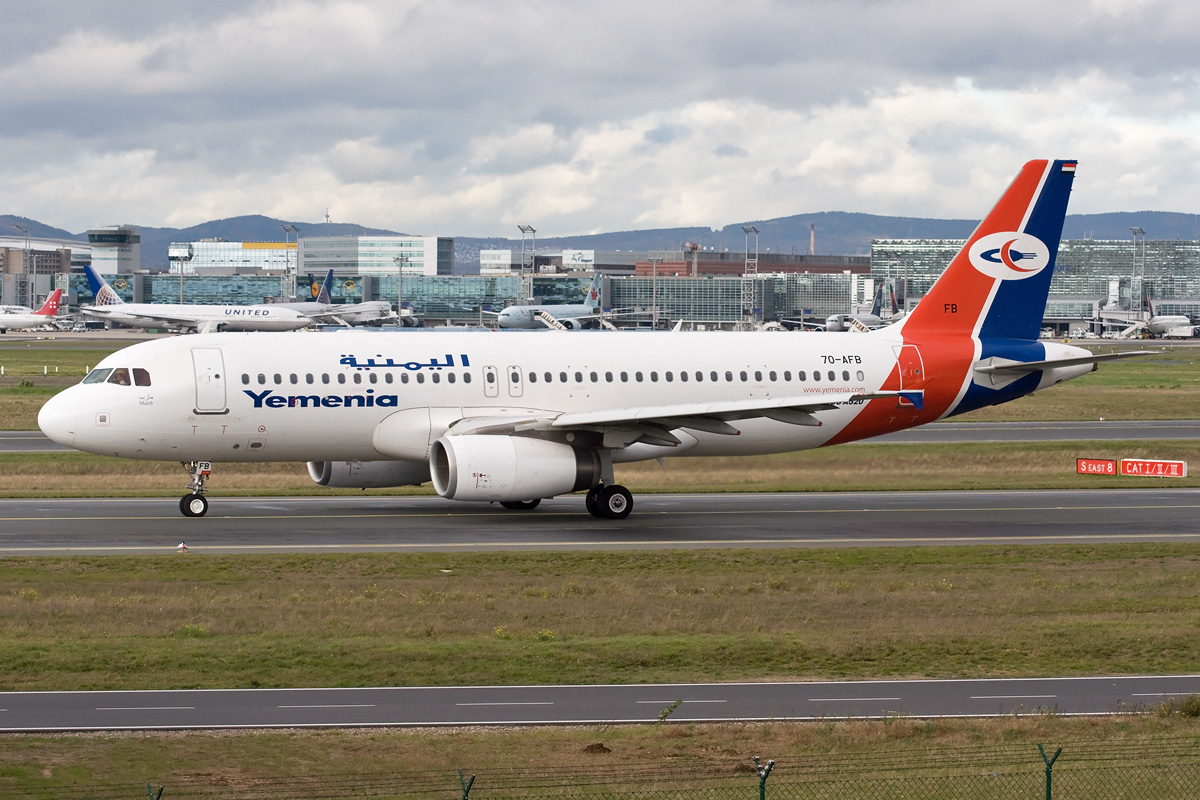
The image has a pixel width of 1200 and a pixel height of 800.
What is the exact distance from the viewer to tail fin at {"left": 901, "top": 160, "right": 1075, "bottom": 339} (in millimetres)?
45125

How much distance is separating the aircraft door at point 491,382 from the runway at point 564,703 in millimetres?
19516

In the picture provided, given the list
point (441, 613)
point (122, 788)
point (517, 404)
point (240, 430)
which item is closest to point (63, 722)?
point (122, 788)

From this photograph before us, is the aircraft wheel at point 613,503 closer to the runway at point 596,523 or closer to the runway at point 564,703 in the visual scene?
the runway at point 596,523

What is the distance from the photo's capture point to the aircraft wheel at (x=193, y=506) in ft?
129

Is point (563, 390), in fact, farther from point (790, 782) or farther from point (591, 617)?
point (790, 782)

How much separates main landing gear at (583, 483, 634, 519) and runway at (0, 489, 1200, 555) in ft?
1.48

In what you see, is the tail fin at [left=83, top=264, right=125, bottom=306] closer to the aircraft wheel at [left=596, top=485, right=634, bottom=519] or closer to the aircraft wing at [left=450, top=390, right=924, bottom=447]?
the aircraft wing at [left=450, top=390, right=924, bottom=447]

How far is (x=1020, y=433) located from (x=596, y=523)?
32.8 m

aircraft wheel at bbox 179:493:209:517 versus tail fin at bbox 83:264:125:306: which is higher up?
tail fin at bbox 83:264:125:306

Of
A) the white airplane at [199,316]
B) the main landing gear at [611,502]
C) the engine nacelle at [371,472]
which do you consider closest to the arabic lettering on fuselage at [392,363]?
the engine nacelle at [371,472]

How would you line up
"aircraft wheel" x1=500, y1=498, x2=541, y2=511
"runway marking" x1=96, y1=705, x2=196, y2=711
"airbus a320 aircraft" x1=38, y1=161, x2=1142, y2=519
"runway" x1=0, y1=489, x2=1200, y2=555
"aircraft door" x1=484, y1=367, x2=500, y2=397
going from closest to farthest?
"runway marking" x1=96, y1=705, x2=196, y2=711 → "runway" x1=0, y1=489, x2=1200, y2=555 → "airbus a320 aircraft" x1=38, y1=161, x2=1142, y2=519 → "aircraft door" x1=484, y1=367, x2=500, y2=397 → "aircraft wheel" x1=500, y1=498, x2=541, y2=511

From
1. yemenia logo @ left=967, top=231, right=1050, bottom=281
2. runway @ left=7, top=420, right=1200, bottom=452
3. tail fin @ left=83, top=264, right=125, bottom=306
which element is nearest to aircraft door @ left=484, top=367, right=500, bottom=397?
yemenia logo @ left=967, top=231, right=1050, bottom=281

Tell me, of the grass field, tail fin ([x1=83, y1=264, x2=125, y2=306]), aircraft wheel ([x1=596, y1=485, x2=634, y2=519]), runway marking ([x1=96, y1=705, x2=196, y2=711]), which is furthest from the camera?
tail fin ([x1=83, y1=264, x2=125, y2=306])

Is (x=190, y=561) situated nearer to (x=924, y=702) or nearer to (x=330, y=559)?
(x=330, y=559)
